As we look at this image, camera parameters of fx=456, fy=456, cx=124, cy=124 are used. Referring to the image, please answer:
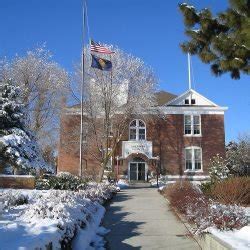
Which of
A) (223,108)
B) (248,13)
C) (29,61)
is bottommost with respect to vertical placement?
(248,13)

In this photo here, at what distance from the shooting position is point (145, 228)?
13.8 metres

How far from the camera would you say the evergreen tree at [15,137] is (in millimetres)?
27828

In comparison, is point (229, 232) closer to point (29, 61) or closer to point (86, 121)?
point (86, 121)

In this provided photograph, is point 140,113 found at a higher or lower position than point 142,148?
higher

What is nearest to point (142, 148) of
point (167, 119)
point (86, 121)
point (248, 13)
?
point (167, 119)

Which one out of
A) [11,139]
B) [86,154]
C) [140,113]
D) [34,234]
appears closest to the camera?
[34,234]

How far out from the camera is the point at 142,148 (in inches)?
1809

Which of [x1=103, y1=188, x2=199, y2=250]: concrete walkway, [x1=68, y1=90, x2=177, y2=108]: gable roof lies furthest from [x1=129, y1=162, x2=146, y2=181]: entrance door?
[x1=103, y1=188, x2=199, y2=250]: concrete walkway

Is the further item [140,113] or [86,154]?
[86,154]

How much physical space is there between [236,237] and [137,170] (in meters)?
36.6

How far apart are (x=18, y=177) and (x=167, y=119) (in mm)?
21156

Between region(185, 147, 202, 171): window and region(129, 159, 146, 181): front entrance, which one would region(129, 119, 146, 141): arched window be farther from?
region(185, 147, 202, 171): window

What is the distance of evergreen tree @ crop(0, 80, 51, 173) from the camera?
91.3 feet

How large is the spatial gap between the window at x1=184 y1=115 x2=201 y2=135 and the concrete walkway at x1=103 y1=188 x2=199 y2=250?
27.7 metres
